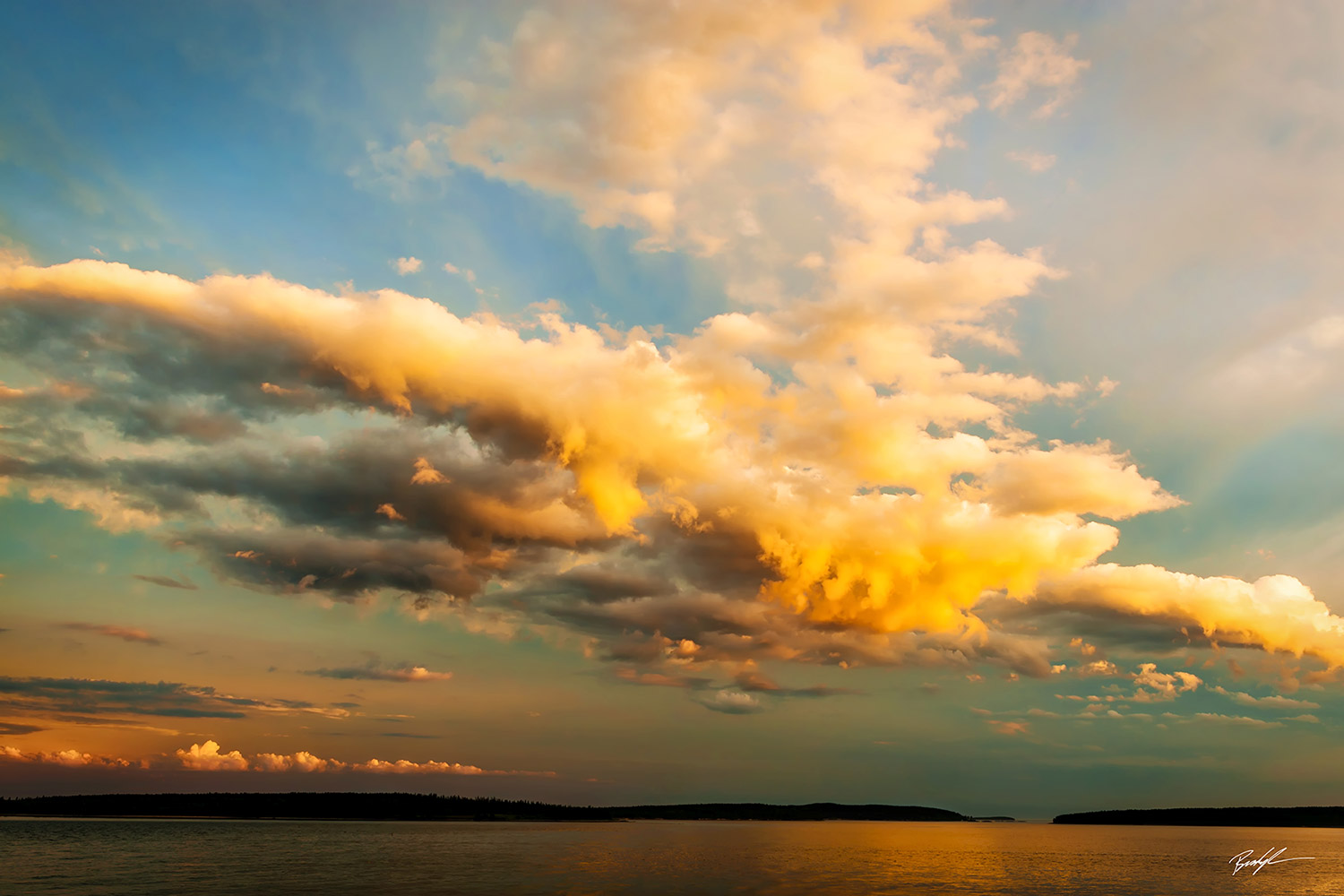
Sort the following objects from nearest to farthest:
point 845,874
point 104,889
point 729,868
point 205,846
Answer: point 104,889 < point 845,874 < point 729,868 < point 205,846

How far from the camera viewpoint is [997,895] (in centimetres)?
9906

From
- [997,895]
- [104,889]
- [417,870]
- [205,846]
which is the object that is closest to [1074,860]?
[997,895]

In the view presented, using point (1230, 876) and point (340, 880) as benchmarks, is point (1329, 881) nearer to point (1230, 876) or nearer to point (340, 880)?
point (1230, 876)

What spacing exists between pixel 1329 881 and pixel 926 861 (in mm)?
66653

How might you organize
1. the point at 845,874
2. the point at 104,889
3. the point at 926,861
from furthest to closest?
the point at 926,861 < the point at 845,874 < the point at 104,889

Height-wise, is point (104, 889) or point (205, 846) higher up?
point (104, 889)

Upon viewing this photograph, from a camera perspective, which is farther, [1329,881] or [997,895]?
[1329,881]

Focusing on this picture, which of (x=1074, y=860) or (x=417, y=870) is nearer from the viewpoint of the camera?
(x=417, y=870)

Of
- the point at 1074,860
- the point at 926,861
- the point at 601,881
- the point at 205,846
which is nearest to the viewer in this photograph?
the point at 601,881

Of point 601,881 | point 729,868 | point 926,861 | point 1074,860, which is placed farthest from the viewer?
point 1074,860

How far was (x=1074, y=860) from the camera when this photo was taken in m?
181

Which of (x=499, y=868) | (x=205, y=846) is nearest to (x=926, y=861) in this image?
(x=499, y=868)

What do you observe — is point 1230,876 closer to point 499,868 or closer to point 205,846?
point 499,868

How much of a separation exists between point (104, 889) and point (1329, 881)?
172897 mm
